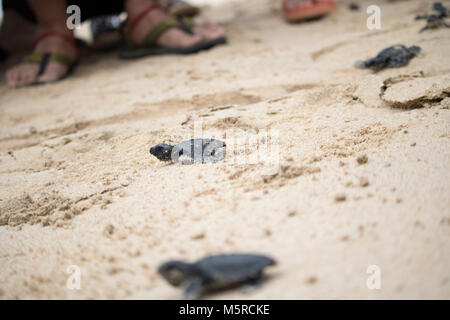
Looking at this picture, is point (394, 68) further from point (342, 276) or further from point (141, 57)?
point (141, 57)

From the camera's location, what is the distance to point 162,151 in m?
1.12

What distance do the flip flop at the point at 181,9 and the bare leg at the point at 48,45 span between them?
4.27 feet

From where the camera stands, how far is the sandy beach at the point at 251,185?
68 cm

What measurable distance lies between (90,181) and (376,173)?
897mm

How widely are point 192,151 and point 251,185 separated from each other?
0.97 ft

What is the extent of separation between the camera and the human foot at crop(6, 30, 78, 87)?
2.36 meters

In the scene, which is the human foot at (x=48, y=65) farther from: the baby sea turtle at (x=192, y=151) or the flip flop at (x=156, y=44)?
the baby sea turtle at (x=192, y=151)

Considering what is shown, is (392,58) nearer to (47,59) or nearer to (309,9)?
(309,9)
